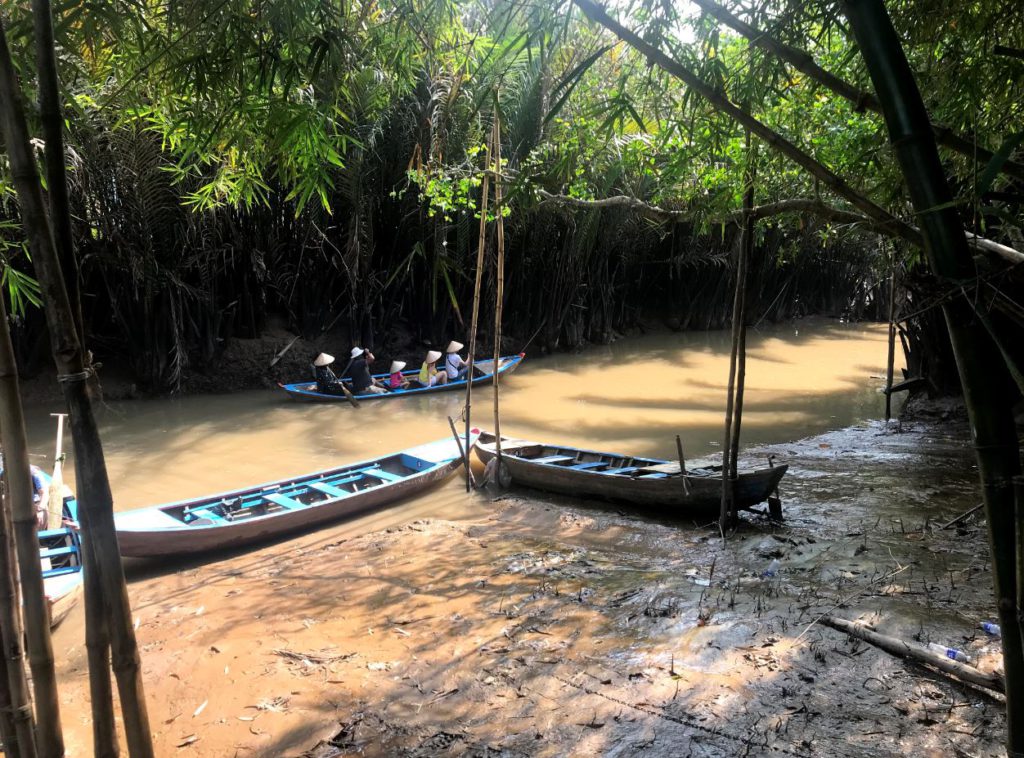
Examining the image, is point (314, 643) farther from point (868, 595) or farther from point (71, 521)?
point (868, 595)

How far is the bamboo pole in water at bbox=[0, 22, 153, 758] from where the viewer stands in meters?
1.48

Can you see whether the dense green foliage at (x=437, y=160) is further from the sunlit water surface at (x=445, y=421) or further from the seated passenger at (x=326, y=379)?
the seated passenger at (x=326, y=379)

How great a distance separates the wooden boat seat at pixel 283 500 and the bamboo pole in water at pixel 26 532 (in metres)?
4.40

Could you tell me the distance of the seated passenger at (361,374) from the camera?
10.9 metres

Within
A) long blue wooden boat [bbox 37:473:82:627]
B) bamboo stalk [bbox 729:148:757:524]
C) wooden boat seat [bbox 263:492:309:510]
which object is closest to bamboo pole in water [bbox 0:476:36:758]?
long blue wooden boat [bbox 37:473:82:627]

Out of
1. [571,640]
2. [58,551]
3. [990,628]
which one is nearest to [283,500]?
[58,551]

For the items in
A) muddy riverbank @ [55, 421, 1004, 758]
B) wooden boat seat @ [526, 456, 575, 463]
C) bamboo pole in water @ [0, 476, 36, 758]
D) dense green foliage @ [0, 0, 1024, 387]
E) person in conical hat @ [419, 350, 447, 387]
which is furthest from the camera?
person in conical hat @ [419, 350, 447, 387]

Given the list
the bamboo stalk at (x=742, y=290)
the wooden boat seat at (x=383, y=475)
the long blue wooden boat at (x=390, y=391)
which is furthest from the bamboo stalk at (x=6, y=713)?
the long blue wooden boat at (x=390, y=391)

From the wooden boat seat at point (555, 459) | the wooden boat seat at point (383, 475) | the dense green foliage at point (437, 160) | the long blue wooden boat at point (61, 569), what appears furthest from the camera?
the wooden boat seat at point (555, 459)

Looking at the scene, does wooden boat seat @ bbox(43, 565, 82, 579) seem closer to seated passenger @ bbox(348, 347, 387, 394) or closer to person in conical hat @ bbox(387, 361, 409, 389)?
seated passenger @ bbox(348, 347, 387, 394)

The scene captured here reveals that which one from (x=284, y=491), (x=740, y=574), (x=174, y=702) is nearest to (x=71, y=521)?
(x=284, y=491)

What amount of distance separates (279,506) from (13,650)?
15.4ft

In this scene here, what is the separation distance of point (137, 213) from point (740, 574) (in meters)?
9.13

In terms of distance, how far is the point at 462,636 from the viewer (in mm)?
3885
